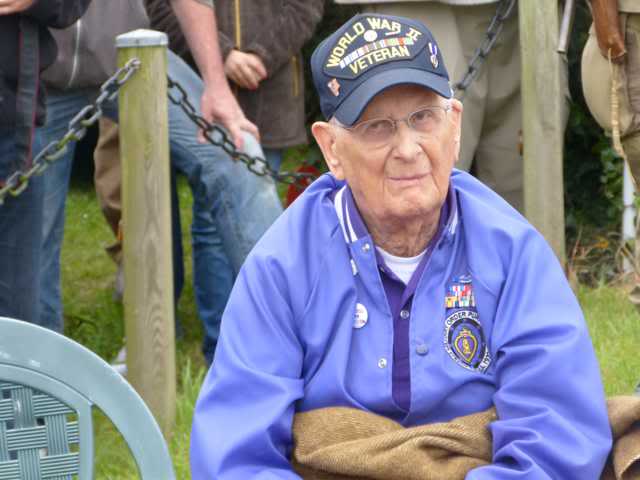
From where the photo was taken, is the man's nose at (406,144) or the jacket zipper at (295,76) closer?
the man's nose at (406,144)

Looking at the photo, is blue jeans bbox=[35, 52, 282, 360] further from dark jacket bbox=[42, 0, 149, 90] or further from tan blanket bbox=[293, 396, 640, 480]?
tan blanket bbox=[293, 396, 640, 480]

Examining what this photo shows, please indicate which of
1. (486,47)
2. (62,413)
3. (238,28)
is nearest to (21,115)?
(238,28)

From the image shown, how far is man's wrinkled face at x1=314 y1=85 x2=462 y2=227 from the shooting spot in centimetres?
292

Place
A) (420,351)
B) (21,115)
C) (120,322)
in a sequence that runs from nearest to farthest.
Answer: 1. (420,351)
2. (21,115)
3. (120,322)

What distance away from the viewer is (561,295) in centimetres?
286

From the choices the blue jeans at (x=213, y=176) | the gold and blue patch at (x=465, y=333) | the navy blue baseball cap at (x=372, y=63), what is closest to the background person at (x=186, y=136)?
the blue jeans at (x=213, y=176)

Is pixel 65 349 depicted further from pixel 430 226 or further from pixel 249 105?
pixel 249 105

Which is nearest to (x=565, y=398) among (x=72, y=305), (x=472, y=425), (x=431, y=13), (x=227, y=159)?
(x=472, y=425)

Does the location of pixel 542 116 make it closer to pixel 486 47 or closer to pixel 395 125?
pixel 486 47

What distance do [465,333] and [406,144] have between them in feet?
1.33

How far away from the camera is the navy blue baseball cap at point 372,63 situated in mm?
2883

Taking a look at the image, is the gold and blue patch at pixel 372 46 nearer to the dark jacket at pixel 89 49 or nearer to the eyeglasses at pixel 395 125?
the eyeglasses at pixel 395 125

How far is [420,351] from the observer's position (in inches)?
113

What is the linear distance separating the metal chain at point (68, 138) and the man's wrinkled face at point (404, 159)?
1415 millimetres
